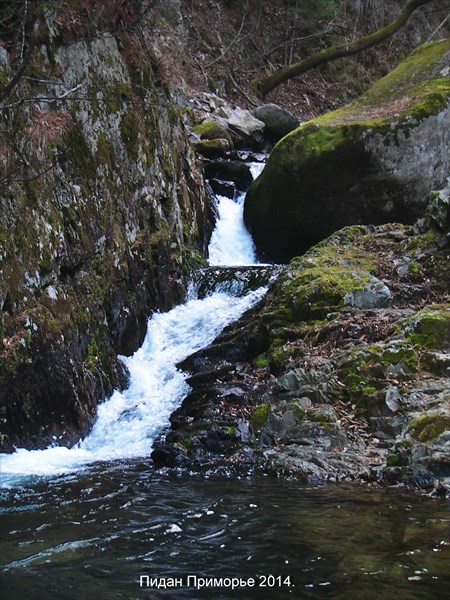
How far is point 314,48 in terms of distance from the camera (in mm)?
26094

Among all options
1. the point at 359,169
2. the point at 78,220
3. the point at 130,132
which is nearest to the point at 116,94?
the point at 130,132

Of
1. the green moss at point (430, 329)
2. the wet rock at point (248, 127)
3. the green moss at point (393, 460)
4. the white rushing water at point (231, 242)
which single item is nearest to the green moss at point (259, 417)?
Result: the green moss at point (393, 460)

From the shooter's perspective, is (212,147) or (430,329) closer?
(430,329)

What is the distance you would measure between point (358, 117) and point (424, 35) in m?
20.7

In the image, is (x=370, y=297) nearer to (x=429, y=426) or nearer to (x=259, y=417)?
(x=259, y=417)

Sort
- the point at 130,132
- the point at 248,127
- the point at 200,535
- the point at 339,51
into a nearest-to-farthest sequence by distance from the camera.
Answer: the point at 200,535 < the point at 130,132 < the point at 248,127 < the point at 339,51

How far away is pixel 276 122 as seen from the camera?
738 inches

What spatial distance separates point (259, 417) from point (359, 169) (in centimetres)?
716

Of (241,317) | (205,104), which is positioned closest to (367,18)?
(205,104)

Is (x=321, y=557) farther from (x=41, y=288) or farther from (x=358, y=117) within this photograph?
(x=358, y=117)

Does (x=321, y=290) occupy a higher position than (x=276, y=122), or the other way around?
(x=276, y=122)

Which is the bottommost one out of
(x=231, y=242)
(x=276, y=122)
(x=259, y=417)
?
(x=259, y=417)

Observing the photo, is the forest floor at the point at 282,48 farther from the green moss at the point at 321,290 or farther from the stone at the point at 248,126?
the green moss at the point at 321,290

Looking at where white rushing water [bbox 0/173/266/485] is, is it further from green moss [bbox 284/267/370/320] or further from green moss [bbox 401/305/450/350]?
green moss [bbox 401/305/450/350]
